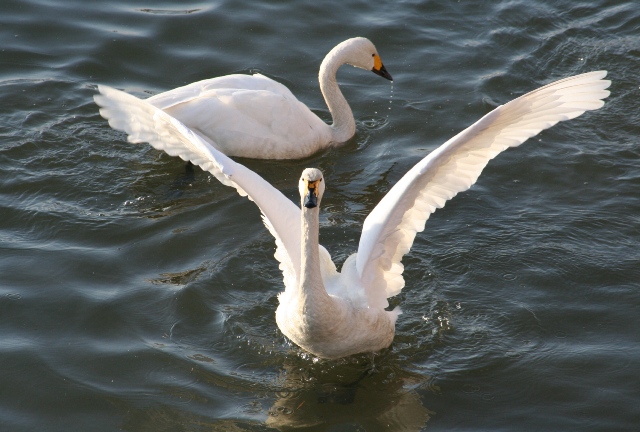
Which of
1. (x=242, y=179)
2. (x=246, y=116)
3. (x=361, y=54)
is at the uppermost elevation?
(x=361, y=54)

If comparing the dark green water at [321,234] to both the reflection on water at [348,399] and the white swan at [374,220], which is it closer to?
the reflection on water at [348,399]

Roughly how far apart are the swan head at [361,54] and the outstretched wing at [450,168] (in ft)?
12.3

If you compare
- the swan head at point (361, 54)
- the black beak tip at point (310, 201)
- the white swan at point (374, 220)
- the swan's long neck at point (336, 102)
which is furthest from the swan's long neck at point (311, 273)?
the swan head at point (361, 54)

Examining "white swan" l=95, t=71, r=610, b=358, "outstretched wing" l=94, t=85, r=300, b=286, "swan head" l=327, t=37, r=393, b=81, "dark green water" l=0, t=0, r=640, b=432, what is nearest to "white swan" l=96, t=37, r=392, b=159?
"dark green water" l=0, t=0, r=640, b=432

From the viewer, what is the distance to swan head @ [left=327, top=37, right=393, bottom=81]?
977 cm

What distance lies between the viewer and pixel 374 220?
624 cm

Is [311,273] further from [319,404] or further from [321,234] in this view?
[321,234]

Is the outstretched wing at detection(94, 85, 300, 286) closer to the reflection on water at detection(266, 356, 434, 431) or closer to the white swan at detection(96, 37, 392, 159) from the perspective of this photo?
the reflection on water at detection(266, 356, 434, 431)

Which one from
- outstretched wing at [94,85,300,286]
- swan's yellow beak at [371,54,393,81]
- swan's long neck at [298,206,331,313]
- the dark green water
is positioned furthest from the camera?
swan's yellow beak at [371,54,393,81]

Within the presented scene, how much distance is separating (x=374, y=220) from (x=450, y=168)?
24.7 inches

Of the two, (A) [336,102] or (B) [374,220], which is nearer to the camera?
(B) [374,220]

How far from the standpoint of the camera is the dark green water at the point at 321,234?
624 cm

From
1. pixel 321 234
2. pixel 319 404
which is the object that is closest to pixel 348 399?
pixel 319 404

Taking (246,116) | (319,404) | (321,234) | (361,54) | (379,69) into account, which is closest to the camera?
(319,404)
